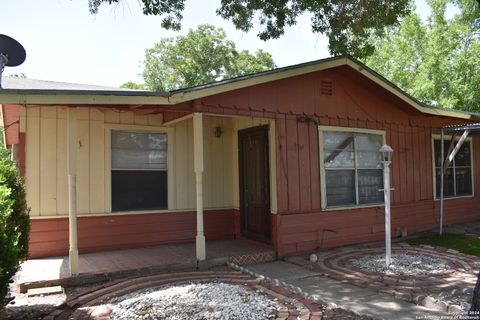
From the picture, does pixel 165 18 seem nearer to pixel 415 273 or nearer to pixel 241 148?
pixel 241 148

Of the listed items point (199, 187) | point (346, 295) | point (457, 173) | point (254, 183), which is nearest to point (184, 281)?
point (199, 187)

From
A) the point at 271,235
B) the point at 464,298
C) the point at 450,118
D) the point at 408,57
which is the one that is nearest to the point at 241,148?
the point at 271,235

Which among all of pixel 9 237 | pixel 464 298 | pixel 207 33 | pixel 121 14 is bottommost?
pixel 464 298

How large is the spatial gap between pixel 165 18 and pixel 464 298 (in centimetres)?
630

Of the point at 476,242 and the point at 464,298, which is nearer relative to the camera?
the point at 464,298

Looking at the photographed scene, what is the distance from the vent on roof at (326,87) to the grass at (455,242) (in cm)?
337

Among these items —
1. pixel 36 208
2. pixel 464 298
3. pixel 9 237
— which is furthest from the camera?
pixel 36 208

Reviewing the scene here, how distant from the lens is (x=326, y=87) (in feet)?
23.9

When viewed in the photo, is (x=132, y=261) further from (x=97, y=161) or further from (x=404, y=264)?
(x=404, y=264)

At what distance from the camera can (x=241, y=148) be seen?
7668 mm

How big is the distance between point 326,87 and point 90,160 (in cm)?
449

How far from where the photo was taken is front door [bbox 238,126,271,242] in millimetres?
6906

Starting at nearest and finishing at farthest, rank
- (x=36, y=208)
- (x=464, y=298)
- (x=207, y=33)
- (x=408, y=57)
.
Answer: (x=464, y=298)
(x=36, y=208)
(x=408, y=57)
(x=207, y=33)

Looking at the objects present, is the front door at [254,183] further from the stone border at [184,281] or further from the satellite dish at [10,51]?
the satellite dish at [10,51]
